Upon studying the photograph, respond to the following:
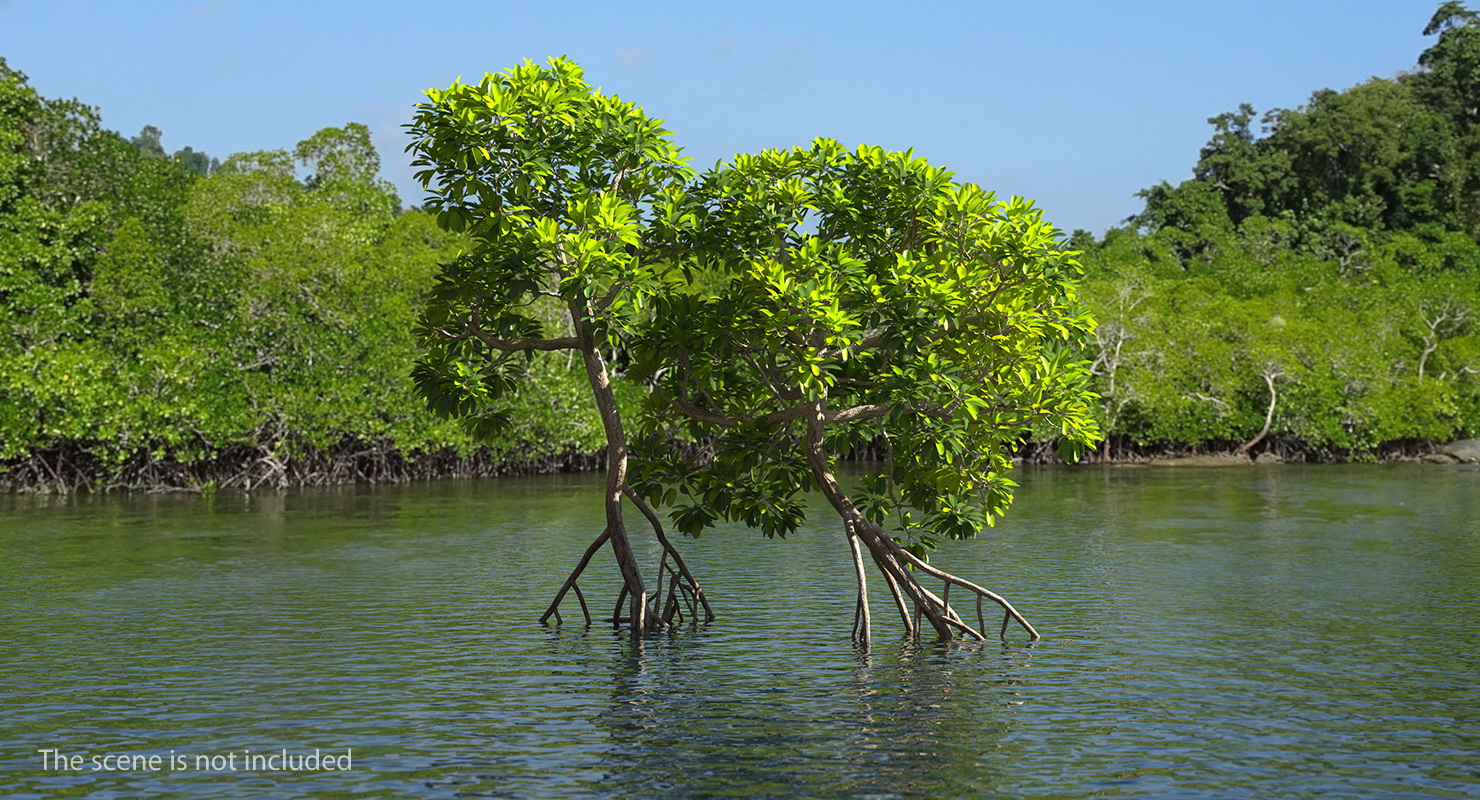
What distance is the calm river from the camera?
1491cm

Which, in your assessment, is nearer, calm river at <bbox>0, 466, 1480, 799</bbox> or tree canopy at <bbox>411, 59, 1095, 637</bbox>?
calm river at <bbox>0, 466, 1480, 799</bbox>

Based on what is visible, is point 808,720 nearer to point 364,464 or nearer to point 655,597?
point 655,597

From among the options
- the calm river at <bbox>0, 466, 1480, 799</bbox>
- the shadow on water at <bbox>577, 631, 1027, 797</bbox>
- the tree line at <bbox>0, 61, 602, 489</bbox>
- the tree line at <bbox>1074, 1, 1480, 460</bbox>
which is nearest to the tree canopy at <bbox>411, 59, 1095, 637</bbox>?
the shadow on water at <bbox>577, 631, 1027, 797</bbox>

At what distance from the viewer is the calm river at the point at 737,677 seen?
14906 mm

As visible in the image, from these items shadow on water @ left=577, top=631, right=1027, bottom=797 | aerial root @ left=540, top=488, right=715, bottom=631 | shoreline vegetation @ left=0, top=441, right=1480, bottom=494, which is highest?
shoreline vegetation @ left=0, top=441, right=1480, bottom=494

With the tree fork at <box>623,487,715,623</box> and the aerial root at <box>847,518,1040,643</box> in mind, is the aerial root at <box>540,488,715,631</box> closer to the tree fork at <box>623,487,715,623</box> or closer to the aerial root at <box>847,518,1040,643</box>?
the tree fork at <box>623,487,715,623</box>

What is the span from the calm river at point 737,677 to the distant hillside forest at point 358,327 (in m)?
17.7

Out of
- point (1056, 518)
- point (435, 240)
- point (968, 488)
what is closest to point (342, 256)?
point (435, 240)

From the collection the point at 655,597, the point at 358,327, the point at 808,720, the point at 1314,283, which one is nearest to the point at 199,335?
the point at 358,327

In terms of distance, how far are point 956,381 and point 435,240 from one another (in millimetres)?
55400

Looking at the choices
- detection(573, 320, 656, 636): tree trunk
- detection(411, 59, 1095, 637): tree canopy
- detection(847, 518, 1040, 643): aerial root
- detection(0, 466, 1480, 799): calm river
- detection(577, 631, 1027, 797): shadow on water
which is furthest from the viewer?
detection(573, 320, 656, 636): tree trunk

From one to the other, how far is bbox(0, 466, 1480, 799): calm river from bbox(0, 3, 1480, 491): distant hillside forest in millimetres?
17679

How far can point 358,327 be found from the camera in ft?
202

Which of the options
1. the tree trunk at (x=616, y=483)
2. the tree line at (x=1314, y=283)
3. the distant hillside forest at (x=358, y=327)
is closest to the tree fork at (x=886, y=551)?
the tree trunk at (x=616, y=483)
